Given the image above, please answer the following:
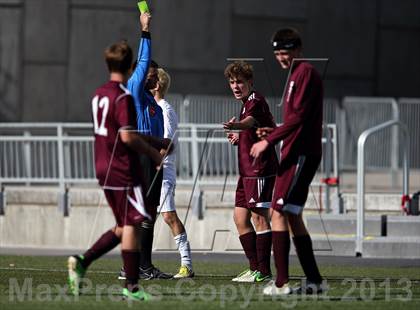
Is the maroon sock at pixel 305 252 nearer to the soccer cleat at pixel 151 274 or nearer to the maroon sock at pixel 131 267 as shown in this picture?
the maroon sock at pixel 131 267

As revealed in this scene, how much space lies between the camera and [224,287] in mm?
11484

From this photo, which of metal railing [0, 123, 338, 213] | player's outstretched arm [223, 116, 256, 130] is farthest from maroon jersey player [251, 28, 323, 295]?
metal railing [0, 123, 338, 213]

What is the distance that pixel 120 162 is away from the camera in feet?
32.4

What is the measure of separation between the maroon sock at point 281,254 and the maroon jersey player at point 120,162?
1100 millimetres

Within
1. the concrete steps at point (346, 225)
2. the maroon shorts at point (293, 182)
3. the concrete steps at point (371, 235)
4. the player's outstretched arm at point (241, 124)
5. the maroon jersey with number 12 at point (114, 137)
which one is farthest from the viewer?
the concrete steps at point (346, 225)

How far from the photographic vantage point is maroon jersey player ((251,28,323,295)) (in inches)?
400

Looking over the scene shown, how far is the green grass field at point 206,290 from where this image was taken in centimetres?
969

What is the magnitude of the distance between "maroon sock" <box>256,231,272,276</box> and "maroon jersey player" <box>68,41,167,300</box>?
243cm

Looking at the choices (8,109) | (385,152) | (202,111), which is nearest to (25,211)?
(202,111)

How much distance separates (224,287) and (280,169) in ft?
5.31

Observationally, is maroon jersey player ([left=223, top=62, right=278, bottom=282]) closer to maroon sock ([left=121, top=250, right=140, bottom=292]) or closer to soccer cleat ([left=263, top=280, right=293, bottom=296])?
soccer cleat ([left=263, top=280, right=293, bottom=296])

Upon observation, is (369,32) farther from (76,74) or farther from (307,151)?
(307,151)

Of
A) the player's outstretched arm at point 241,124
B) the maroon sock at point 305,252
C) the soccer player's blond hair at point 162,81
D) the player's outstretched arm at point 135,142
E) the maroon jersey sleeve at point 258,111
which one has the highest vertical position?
the soccer player's blond hair at point 162,81

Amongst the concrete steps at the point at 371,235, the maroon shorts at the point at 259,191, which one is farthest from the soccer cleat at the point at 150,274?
the concrete steps at the point at 371,235
